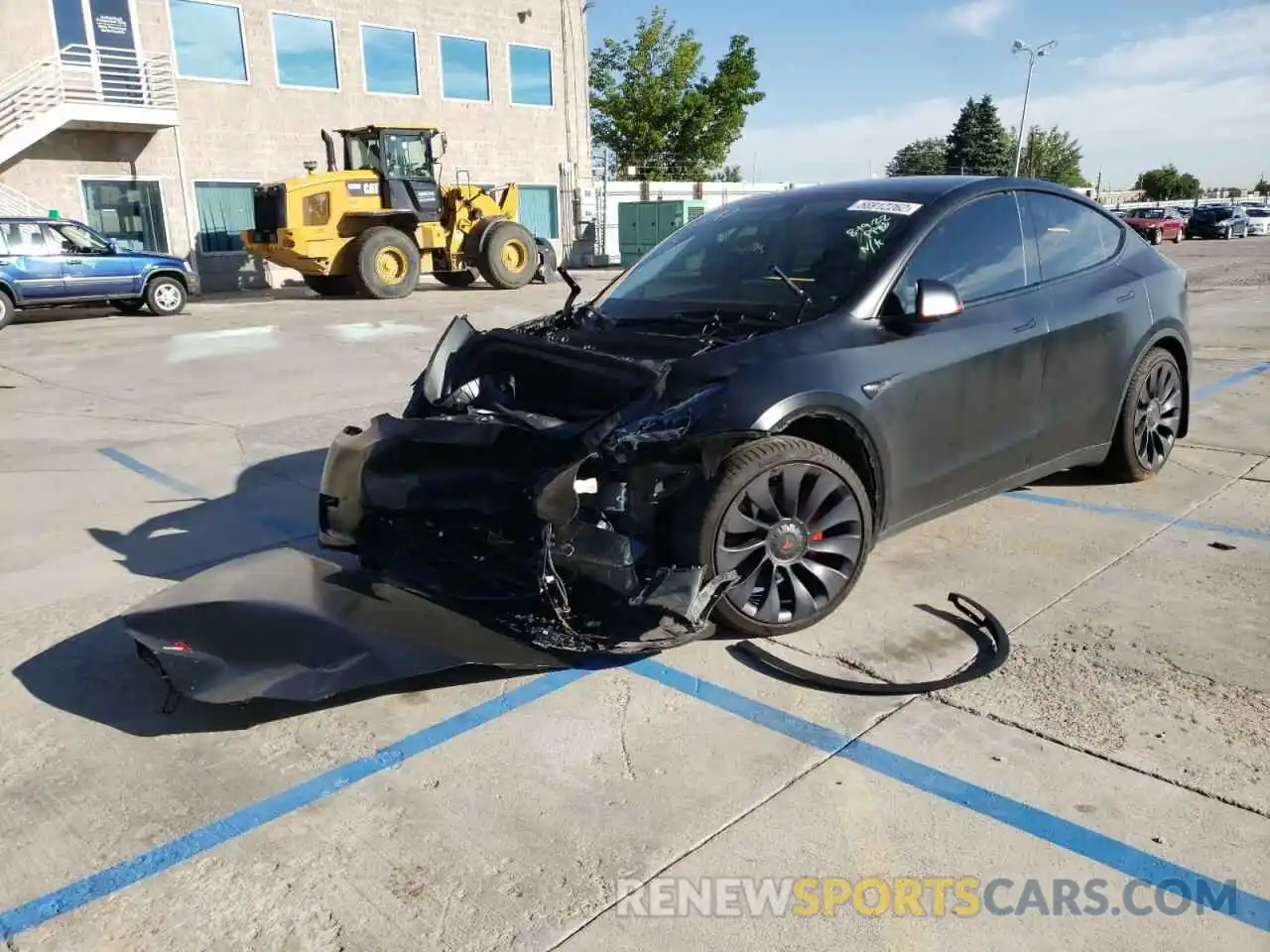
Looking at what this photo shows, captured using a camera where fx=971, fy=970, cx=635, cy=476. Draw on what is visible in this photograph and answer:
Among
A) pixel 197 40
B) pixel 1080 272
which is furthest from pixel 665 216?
pixel 1080 272

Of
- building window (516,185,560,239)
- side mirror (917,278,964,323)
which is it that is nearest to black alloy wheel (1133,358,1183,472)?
side mirror (917,278,964,323)

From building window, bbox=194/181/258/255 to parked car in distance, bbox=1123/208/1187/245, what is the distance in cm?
2987

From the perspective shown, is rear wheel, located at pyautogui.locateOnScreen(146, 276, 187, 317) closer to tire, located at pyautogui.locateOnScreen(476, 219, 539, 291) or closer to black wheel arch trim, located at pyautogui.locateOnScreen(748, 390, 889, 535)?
tire, located at pyautogui.locateOnScreen(476, 219, 539, 291)

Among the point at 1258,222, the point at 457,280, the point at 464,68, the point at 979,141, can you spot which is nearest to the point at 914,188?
the point at 457,280

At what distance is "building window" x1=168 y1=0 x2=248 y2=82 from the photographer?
22.0 m

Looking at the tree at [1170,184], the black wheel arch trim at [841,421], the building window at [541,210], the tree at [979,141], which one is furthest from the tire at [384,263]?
the tree at [1170,184]

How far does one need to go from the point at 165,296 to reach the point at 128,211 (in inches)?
271

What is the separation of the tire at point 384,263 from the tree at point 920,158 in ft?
192

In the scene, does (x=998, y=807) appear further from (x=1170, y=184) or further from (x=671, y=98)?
(x=1170, y=184)

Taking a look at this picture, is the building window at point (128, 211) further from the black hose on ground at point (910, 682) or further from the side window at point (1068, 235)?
the black hose on ground at point (910, 682)

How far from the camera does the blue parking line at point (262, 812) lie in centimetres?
238

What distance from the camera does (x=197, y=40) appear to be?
2230 centimetres

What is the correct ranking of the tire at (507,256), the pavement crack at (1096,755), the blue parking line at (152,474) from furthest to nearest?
the tire at (507,256), the blue parking line at (152,474), the pavement crack at (1096,755)

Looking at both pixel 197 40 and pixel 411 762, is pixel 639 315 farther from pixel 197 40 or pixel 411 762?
pixel 197 40
